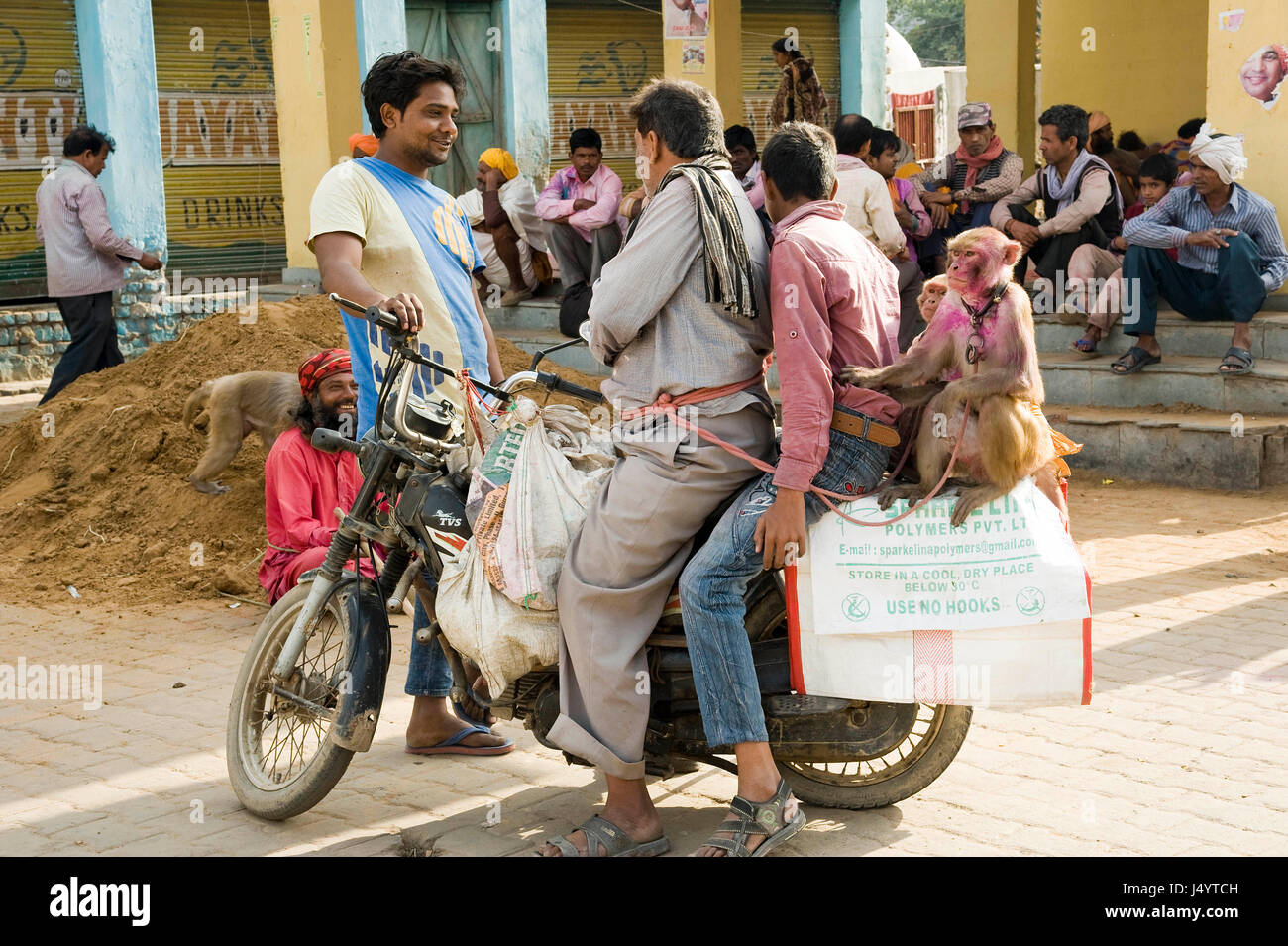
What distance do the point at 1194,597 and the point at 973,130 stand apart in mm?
5192

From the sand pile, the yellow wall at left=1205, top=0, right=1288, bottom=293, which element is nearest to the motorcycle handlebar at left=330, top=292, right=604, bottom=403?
the sand pile

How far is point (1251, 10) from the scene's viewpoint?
27.7 feet

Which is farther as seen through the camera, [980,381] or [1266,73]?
[1266,73]

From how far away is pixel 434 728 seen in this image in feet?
14.4

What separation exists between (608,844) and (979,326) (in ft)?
5.53

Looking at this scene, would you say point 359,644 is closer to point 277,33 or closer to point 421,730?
point 421,730

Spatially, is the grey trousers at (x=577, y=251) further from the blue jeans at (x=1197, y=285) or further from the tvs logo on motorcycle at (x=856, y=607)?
the tvs logo on motorcycle at (x=856, y=607)

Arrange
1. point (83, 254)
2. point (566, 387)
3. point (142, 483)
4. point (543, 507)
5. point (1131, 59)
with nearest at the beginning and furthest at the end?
point (543, 507), point (566, 387), point (142, 483), point (83, 254), point (1131, 59)

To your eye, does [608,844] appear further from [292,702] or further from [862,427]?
[862,427]

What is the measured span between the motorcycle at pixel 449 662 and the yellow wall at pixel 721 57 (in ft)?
33.9

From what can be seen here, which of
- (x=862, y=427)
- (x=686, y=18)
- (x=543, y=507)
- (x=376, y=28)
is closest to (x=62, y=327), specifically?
(x=376, y=28)

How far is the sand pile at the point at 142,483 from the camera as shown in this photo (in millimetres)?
6996

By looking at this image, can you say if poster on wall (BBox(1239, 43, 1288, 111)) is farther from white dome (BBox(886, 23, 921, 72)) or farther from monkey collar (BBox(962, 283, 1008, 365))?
white dome (BBox(886, 23, 921, 72))
